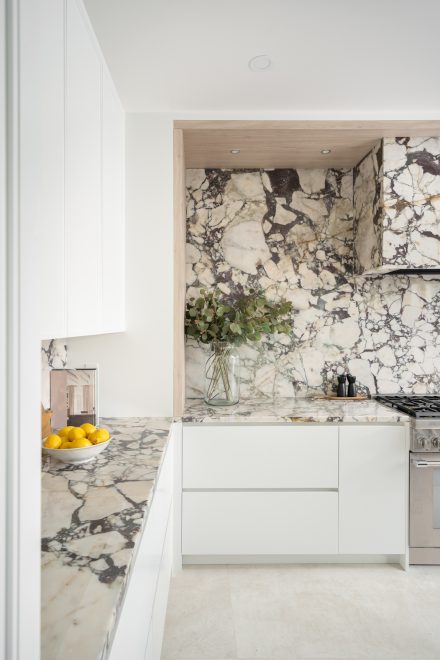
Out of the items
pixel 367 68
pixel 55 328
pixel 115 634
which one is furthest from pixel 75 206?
pixel 367 68

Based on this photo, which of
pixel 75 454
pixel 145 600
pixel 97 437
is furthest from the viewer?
pixel 97 437

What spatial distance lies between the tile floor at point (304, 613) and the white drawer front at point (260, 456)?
47 centimetres

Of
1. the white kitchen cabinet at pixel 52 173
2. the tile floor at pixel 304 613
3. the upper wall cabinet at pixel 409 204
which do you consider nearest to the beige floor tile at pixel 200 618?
the tile floor at pixel 304 613

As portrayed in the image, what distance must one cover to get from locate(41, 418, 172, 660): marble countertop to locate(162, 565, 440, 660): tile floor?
2.73 feet

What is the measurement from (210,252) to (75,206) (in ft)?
5.07

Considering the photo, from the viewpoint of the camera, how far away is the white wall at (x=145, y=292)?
2408 mm

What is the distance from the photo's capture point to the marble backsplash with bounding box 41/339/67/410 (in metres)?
2.09

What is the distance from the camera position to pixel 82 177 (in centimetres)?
158

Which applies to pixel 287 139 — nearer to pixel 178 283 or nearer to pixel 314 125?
pixel 314 125

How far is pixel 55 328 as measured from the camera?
130cm

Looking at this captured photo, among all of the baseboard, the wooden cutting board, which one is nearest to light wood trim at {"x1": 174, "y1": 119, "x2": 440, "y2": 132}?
the wooden cutting board

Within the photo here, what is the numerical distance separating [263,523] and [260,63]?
2251 mm

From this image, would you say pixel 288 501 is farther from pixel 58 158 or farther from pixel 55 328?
pixel 58 158

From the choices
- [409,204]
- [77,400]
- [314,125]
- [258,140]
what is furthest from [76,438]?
[409,204]
